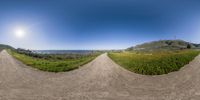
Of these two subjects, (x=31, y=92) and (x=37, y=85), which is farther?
(x=37, y=85)

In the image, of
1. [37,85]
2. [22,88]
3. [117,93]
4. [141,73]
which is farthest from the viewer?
[141,73]

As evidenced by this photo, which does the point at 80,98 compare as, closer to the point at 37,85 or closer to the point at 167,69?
the point at 37,85

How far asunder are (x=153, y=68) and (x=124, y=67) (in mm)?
7546

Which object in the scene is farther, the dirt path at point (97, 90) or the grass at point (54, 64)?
the grass at point (54, 64)

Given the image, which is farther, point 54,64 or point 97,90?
point 54,64

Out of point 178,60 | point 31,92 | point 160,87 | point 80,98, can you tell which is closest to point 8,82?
point 31,92

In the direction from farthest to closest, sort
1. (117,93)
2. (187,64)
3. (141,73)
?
(187,64) < (141,73) < (117,93)

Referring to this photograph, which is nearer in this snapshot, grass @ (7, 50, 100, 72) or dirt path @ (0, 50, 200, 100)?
dirt path @ (0, 50, 200, 100)

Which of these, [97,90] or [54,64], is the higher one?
[54,64]

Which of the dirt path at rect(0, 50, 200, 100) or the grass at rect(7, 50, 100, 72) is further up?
the grass at rect(7, 50, 100, 72)

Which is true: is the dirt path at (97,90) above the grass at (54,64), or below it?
below

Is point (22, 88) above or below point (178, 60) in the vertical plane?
below

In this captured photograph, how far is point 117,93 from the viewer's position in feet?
115

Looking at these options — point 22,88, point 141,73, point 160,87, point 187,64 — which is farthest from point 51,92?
point 187,64
